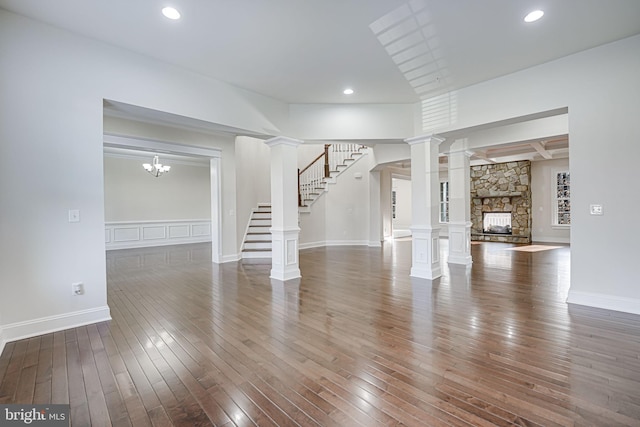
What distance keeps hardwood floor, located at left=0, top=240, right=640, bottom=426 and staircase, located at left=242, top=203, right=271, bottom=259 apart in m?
2.97

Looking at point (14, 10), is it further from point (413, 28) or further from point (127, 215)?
point (127, 215)

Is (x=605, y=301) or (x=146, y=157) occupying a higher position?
(x=146, y=157)

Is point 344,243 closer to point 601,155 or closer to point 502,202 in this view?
point 502,202

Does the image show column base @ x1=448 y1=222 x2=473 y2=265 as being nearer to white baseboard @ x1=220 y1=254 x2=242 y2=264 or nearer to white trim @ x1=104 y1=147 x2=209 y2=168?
white baseboard @ x1=220 y1=254 x2=242 y2=264

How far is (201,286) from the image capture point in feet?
14.9

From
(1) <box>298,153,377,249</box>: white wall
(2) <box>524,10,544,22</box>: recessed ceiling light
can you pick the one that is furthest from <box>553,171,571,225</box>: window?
(2) <box>524,10,544,22</box>: recessed ceiling light

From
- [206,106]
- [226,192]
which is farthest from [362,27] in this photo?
[226,192]

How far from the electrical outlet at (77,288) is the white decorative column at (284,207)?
261 cm

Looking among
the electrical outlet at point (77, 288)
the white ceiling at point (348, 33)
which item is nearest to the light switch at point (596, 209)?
the white ceiling at point (348, 33)

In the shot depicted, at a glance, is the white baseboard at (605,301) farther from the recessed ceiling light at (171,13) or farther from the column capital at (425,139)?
the recessed ceiling light at (171,13)

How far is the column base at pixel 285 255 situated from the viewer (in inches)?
193

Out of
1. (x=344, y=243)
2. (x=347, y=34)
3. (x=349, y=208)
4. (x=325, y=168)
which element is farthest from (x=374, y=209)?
(x=347, y=34)

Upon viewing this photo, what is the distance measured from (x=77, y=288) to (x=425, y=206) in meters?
4.81

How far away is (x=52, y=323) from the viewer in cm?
289
